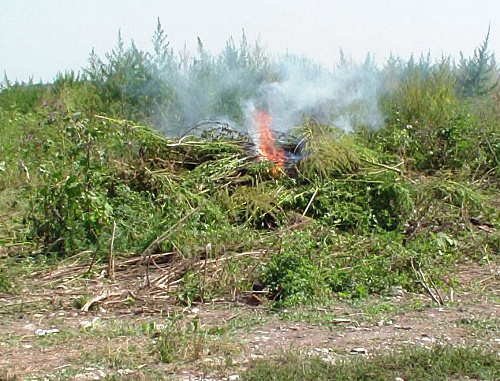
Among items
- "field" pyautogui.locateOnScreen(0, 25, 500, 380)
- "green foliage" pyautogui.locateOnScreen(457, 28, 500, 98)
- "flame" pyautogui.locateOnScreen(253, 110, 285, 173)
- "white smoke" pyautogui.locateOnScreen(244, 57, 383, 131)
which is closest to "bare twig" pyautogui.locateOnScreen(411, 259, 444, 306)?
"field" pyautogui.locateOnScreen(0, 25, 500, 380)

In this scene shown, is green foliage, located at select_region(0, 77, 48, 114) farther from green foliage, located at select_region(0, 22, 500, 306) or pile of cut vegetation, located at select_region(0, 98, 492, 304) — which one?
pile of cut vegetation, located at select_region(0, 98, 492, 304)

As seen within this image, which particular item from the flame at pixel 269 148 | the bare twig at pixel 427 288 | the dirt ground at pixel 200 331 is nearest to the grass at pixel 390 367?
the dirt ground at pixel 200 331

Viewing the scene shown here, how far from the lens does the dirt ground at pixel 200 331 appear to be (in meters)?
4.91

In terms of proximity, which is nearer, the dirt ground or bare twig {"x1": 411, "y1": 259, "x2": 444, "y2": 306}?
the dirt ground

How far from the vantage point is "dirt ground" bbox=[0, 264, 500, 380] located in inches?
193

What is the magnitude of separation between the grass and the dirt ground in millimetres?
204

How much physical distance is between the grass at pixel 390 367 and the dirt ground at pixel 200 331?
0.20 m

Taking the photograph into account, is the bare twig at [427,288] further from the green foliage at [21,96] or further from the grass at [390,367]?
the green foliage at [21,96]

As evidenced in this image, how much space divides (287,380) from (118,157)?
18.0 feet

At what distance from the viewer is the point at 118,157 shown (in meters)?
9.56

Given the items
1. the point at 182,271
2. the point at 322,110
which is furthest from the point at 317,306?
the point at 322,110

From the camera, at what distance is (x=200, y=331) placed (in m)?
5.57

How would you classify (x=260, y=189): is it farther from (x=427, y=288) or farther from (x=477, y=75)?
(x=477, y=75)

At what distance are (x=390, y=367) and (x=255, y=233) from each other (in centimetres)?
376
